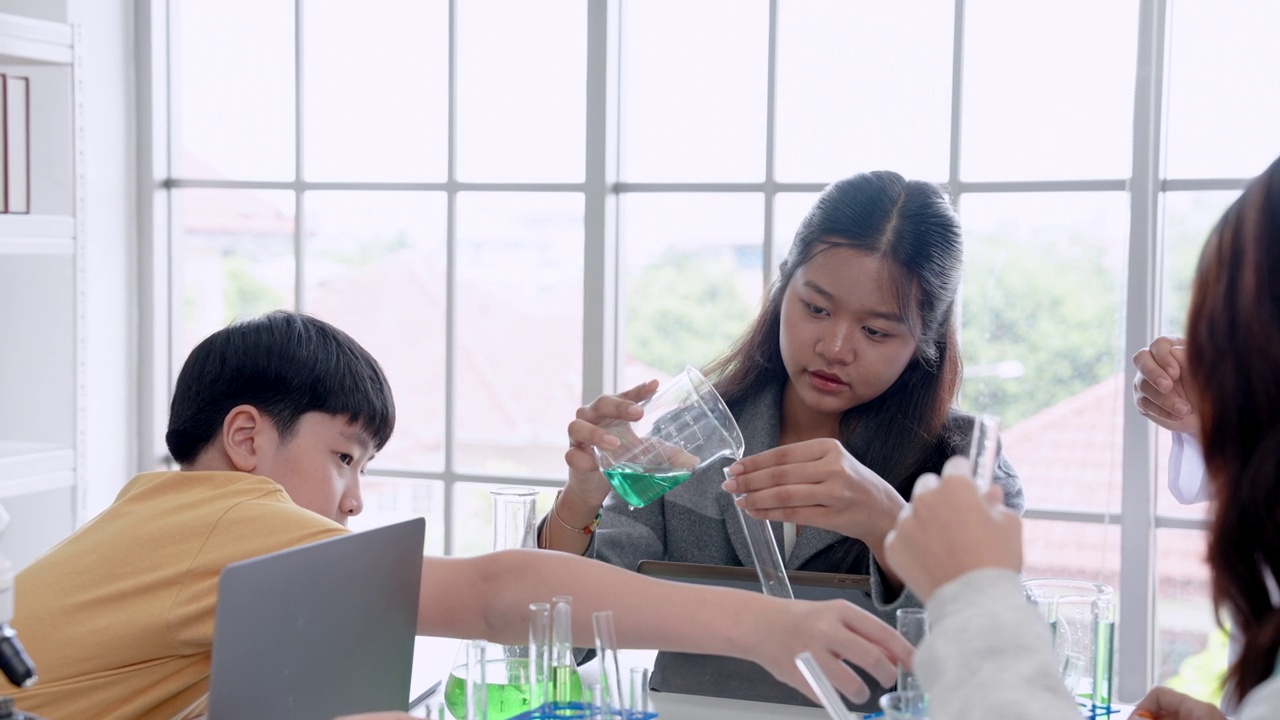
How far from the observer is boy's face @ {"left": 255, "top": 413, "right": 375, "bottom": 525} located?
4.86ft

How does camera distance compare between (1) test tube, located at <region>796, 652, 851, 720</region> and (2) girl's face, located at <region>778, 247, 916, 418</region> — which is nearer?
(1) test tube, located at <region>796, 652, 851, 720</region>

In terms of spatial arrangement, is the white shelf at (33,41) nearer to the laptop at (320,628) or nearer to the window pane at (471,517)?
the window pane at (471,517)

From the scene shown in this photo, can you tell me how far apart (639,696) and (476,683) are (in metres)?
0.16

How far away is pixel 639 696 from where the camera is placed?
1.06m

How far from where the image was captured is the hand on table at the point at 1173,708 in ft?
3.94

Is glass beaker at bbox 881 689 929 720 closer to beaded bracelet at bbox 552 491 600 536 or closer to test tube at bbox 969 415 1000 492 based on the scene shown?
test tube at bbox 969 415 1000 492

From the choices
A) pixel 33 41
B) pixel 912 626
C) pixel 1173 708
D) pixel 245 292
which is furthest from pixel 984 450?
pixel 245 292

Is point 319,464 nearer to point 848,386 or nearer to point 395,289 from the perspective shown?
point 848,386

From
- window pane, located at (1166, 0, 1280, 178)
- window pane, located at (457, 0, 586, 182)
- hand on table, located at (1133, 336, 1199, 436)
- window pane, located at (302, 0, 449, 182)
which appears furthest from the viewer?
window pane, located at (302, 0, 449, 182)

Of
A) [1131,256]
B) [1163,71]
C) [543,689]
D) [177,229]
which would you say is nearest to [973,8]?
[1163,71]

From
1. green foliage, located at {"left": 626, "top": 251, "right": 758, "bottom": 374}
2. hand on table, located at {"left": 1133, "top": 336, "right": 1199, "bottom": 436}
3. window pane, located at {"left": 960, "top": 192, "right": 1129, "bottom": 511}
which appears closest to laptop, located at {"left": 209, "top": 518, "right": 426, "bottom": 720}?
hand on table, located at {"left": 1133, "top": 336, "right": 1199, "bottom": 436}

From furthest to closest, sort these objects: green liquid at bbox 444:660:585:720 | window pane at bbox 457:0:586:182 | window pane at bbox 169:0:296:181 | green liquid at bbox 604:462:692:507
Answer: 1. window pane at bbox 169:0:296:181
2. window pane at bbox 457:0:586:182
3. green liquid at bbox 604:462:692:507
4. green liquid at bbox 444:660:585:720

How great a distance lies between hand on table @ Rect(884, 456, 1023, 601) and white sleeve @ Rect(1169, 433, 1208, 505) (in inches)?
39.0

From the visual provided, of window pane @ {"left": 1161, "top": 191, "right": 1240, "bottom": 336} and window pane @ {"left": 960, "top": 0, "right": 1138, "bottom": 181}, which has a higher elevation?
window pane @ {"left": 960, "top": 0, "right": 1138, "bottom": 181}
